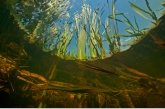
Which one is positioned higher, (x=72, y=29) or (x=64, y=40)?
(x=72, y=29)

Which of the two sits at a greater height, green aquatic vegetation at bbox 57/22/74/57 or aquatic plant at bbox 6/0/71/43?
aquatic plant at bbox 6/0/71/43

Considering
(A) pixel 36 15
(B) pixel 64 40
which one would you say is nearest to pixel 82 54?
(B) pixel 64 40

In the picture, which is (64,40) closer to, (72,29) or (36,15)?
(72,29)

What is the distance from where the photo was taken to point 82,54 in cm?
258

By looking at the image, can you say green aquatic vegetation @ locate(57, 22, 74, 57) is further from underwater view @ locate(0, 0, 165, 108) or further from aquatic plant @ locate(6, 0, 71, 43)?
aquatic plant @ locate(6, 0, 71, 43)

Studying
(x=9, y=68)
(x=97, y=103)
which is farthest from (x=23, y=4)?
(x=97, y=103)

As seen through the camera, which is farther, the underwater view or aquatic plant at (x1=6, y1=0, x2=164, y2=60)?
aquatic plant at (x1=6, y1=0, x2=164, y2=60)

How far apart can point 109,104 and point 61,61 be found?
3.19 feet

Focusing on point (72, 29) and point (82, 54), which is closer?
point (82, 54)

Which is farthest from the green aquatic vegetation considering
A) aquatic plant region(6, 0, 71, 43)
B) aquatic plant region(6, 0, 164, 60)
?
aquatic plant region(6, 0, 71, 43)

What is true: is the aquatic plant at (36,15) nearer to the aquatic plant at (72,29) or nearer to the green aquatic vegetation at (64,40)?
the aquatic plant at (72,29)

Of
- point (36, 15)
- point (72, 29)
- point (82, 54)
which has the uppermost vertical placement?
point (36, 15)

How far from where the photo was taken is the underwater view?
7.59 feet

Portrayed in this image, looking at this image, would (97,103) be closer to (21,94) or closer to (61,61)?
(61,61)
